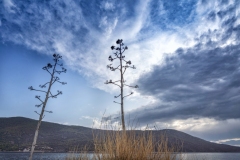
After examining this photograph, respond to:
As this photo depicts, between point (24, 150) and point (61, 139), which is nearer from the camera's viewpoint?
point (24, 150)

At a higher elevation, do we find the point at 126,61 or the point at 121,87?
the point at 126,61

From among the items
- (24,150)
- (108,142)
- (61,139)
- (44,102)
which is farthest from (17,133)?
(108,142)

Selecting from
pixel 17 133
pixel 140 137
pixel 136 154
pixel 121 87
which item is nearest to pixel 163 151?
pixel 140 137

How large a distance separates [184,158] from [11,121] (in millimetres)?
153682

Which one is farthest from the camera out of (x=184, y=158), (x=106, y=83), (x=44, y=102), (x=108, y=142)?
(x=106, y=83)

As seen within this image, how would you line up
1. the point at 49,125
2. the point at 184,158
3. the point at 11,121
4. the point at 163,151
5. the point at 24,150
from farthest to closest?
the point at 49,125, the point at 11,121, the point at 24,150, the point at 184,158, the point at 163,151

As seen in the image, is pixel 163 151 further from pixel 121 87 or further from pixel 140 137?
pixel 121 87

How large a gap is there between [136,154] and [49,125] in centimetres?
15280

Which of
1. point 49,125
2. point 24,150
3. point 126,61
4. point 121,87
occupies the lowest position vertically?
point 24,150

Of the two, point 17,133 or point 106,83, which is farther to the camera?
point 17,133

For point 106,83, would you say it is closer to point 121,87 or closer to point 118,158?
point 121,87

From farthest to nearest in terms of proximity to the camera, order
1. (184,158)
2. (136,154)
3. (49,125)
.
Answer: (49,125)
(184,158)
(136,154)

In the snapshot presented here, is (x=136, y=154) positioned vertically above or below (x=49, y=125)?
below

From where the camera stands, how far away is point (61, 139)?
122688mm
